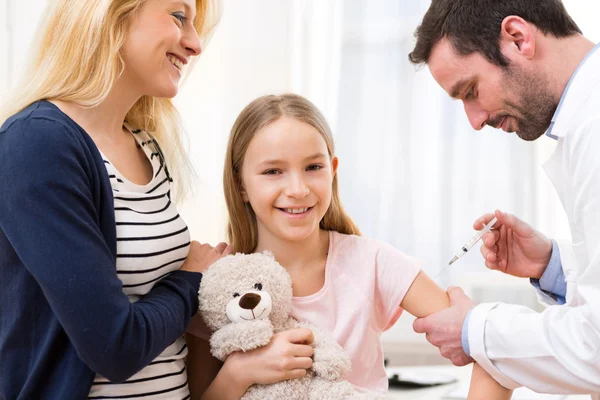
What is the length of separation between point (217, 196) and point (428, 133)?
119 centimetres

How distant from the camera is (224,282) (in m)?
1.40

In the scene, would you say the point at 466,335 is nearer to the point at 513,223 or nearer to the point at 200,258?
the point at 513,223

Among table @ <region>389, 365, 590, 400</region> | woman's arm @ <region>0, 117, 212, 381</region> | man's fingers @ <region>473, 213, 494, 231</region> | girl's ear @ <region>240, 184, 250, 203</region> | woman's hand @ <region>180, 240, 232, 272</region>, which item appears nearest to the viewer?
woman's arm @ <region>0, 117, 212, 381</region>

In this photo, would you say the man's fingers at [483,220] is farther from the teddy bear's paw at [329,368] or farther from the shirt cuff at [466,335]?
the teddy bear's paw at [329,368]

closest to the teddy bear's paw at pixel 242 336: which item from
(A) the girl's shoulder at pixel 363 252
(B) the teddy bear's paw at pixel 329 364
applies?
(B) the teddy bear's paw at pixel 329 364

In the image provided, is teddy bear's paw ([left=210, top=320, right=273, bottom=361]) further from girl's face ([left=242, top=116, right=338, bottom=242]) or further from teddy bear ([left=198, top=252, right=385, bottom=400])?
girl's face ([left=242, top=116, right=338, bottom=242])

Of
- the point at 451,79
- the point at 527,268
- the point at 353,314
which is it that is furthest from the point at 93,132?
the point at 527,268

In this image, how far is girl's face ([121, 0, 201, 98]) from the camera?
4.36 ft

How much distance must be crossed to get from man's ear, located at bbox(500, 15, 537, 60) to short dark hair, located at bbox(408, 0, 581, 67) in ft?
0.04

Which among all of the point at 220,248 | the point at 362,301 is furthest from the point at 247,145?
the point at 362,301

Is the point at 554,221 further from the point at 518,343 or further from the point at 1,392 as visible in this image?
the point at 1,392

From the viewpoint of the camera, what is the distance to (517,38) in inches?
61.3

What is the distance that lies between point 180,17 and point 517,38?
768 mm

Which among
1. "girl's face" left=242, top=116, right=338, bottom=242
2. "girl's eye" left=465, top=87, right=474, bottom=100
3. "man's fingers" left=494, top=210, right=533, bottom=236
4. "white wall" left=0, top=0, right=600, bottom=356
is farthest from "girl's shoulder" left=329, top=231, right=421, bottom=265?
"white wall" left=0, top=0, right=600, bottom=356
